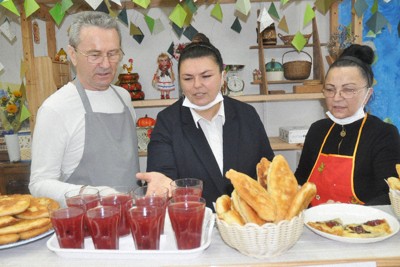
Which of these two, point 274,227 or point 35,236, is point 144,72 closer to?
point 35,236

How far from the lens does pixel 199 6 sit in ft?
11.9

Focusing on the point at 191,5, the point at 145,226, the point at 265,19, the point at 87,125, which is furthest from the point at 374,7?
the point at 145,226

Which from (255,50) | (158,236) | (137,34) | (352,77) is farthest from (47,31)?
(158,236)

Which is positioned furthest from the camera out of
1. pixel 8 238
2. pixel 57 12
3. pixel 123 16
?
pixel 123 16

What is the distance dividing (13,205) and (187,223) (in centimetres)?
56

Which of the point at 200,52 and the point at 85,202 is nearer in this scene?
the point at 85,202

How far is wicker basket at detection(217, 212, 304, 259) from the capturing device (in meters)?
0.98

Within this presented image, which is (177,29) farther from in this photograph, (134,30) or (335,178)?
(335,178)

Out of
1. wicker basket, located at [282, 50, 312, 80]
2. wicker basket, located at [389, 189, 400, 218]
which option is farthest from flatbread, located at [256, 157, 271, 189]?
wicker basket, located at [282, 50, 312, 80]

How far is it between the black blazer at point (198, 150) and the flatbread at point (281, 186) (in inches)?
26.8

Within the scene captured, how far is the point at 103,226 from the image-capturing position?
1061mm

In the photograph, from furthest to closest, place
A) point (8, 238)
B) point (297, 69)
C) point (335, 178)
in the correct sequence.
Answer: point (297, 69)
point (335, 178)
point (8, 238)

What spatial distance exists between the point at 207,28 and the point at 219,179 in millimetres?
2238

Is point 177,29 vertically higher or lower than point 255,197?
higher
